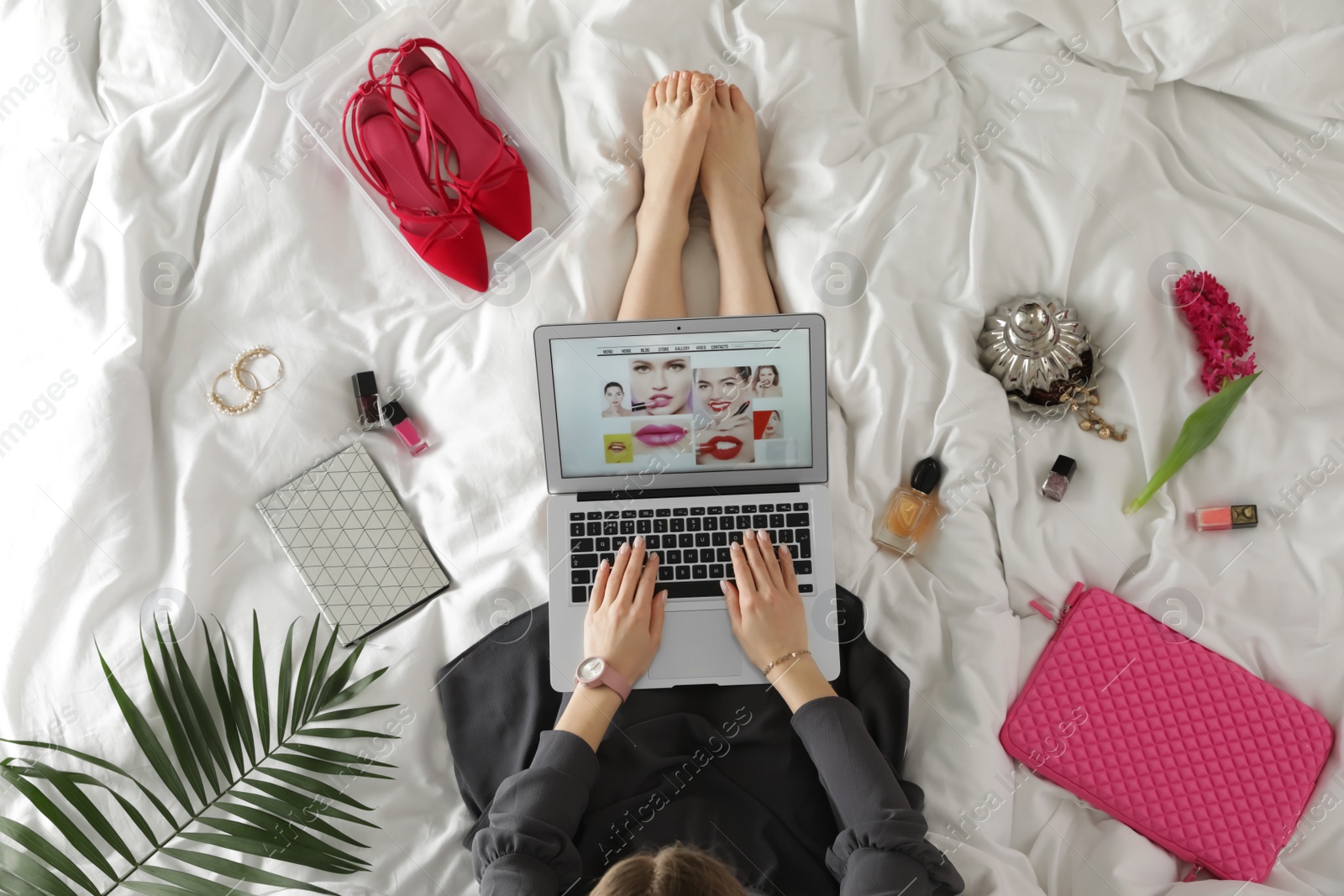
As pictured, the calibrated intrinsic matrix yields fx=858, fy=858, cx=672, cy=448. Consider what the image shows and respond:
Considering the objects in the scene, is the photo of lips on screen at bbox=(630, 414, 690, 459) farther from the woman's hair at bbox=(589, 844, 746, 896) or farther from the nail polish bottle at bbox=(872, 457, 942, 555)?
the woman's hair at bbox=(589, 844, 746, 896)

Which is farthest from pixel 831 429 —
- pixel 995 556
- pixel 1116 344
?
pixel 1116 344

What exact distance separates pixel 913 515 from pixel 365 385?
0.79 metres

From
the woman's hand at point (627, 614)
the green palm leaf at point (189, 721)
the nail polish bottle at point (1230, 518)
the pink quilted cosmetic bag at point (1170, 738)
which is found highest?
the nail polish bottle at point (1230, 518)

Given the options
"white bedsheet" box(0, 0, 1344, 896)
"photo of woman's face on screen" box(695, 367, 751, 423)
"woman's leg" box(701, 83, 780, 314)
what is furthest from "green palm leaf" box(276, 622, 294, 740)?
"woman's leg" box(701, 83, 780, 314)

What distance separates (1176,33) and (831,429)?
0.77 metres

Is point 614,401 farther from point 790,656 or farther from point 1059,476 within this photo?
point 1059,476

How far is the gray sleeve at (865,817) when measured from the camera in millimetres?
874

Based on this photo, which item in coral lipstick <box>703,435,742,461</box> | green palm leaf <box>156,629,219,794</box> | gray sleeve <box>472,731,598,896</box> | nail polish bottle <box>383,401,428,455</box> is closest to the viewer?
gray sleeve <box>472,731,598,896</box>

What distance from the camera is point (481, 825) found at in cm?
101

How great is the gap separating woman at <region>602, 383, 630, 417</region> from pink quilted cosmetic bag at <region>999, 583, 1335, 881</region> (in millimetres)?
627

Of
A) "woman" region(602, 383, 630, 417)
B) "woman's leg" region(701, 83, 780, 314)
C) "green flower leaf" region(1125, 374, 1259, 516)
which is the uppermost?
"woman's leg" region(701, 83, 780, 314)

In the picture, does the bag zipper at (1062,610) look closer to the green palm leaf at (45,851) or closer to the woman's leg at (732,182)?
the woman's leg at (732,182)

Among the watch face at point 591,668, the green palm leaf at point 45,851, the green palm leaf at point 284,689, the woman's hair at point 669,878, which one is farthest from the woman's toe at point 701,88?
the green palm leaf at point 45,851

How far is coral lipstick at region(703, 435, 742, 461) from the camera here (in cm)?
108
